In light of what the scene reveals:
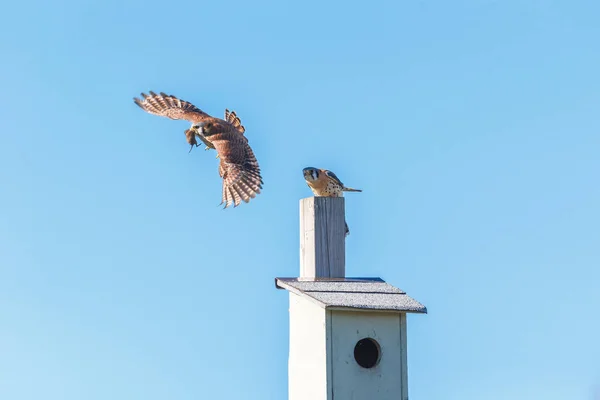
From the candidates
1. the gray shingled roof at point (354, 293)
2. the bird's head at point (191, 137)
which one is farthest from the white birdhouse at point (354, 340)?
the bird's head at point (191, 137)

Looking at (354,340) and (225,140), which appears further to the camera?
(225,140)

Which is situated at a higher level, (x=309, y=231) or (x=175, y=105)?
(x=175, y=105)

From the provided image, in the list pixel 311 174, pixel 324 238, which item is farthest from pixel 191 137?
pixel 324 238

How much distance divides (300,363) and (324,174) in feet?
4.37

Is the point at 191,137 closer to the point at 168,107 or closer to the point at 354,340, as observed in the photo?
the point at 168,107

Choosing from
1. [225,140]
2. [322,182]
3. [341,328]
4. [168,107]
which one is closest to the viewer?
[341,328]

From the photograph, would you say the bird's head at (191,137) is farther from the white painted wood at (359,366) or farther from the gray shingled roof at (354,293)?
the white painted wood at (359,366)

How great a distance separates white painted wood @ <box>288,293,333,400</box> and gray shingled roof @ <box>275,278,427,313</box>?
3.9 inches

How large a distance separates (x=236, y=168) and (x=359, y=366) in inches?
87.5

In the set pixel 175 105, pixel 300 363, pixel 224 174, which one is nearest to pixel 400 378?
pixel 300 363

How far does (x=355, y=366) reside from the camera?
236 inches

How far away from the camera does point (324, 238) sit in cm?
648

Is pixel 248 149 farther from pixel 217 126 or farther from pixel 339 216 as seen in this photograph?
pixel 339 216

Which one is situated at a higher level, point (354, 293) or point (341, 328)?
point (354, 293)
